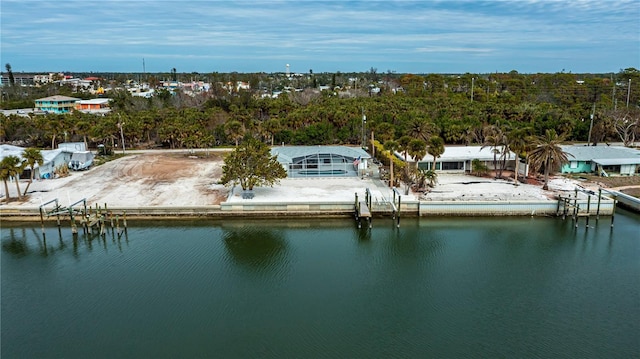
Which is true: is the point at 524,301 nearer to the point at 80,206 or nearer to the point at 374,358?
the point at 374,358

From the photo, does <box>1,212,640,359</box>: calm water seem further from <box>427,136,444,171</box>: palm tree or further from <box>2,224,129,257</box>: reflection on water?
<box>427,136,444,171</box>: palm tree

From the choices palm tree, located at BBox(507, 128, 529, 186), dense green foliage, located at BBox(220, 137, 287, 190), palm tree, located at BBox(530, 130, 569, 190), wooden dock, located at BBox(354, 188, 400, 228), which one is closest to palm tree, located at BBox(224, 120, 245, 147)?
dense green foliage, located at BBox(220, 137, 287, 190)

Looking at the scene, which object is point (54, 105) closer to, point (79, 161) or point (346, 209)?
point (79, 161)

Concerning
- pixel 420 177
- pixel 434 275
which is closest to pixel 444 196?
pixel 420 177

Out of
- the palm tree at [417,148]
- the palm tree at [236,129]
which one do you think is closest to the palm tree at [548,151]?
the palm tree at [417,148]

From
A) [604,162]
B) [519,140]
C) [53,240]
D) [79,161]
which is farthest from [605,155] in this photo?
[79,161]

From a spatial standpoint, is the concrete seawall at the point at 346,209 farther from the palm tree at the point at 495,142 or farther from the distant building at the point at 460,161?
the distant building at the point at 460,161
